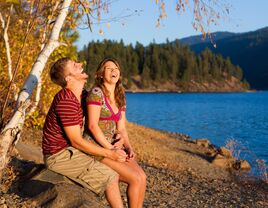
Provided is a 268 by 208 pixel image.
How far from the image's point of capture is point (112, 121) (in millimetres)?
5258

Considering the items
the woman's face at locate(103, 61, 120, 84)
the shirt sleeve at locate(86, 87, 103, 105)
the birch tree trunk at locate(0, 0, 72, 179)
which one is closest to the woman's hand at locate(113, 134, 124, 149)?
the shirt sleeve at locate(86, 87, 103, 105)

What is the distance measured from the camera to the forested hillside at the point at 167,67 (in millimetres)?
149750

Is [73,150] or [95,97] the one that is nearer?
[73,150]

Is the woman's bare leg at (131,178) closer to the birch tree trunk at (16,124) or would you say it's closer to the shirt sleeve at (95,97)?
the shirt sleeve at (95,97)

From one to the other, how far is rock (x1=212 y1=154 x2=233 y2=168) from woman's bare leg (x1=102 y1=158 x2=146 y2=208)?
13263 mm

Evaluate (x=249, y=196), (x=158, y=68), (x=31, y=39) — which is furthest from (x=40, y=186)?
(x=158, y=68)

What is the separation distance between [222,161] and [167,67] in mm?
141134

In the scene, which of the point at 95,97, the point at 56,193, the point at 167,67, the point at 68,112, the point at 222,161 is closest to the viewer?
the point at 68,112

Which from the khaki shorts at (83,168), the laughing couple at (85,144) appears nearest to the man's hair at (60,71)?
the laughing couple at (85,144)

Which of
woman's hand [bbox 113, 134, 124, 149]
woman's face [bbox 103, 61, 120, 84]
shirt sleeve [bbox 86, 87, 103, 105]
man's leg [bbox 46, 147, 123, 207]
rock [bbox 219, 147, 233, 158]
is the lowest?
rock [bbox 219, 147, 233, 158]

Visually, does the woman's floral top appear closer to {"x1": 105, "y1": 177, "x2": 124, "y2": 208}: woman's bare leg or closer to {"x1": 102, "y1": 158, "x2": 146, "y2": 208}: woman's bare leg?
{"x1": 102, "y1": 158, "x2": 146, "y2": 208}: woman's bare leg

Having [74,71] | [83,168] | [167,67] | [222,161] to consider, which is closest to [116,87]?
[74,71]

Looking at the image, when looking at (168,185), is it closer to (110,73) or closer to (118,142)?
→ (118,142)

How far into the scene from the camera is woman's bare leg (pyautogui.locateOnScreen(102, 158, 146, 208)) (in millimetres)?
4832
